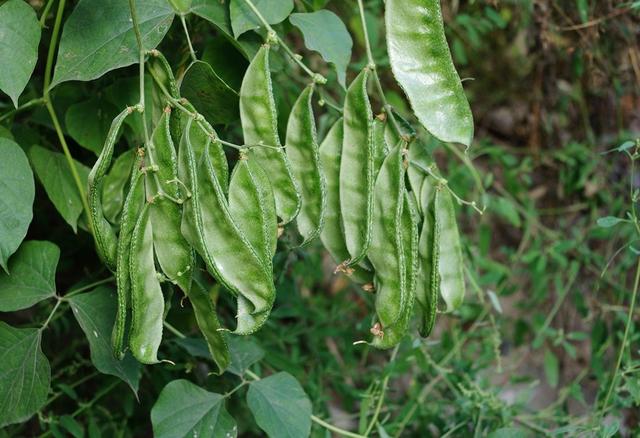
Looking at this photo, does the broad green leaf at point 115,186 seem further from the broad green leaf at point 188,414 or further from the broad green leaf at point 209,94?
the broad green leaf at point 188,414

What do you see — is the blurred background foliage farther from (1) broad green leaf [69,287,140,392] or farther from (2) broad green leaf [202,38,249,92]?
(1) broad green leaf [69,287,140,392]

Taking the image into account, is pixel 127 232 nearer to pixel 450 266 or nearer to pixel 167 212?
pixel 167 212

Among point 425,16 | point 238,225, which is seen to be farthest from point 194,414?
point 425,16

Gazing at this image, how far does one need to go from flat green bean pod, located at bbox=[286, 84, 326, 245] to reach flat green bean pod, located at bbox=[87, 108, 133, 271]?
0.72 feet

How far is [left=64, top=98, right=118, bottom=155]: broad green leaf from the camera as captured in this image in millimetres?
1288

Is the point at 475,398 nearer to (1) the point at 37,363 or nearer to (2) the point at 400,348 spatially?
(2) the point at 400,348

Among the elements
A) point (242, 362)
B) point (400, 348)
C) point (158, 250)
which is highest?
point (158, 250)

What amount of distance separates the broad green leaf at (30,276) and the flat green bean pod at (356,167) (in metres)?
0.43

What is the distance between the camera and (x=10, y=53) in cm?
107

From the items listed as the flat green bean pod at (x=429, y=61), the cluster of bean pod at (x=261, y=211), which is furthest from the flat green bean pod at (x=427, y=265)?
the flat green bean pod at (x=429, y=61)

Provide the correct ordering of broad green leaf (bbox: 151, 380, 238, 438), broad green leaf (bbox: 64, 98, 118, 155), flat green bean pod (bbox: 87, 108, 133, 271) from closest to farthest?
flat green bean pod (bbox: 87, 108, 133, 271) < broad green leaf (bbox: 151, 380, 238, 438) < broad green leaf (bbox: 64, 98, 118, 155)

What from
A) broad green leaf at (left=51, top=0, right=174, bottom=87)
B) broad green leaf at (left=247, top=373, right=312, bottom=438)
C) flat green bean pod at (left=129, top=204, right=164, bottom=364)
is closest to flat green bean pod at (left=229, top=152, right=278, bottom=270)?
flat green bean pod at (left=129, top=204, right=164, bottom=364)

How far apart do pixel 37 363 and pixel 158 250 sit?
0.30 metres

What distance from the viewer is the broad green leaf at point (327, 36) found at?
1.14 metres
